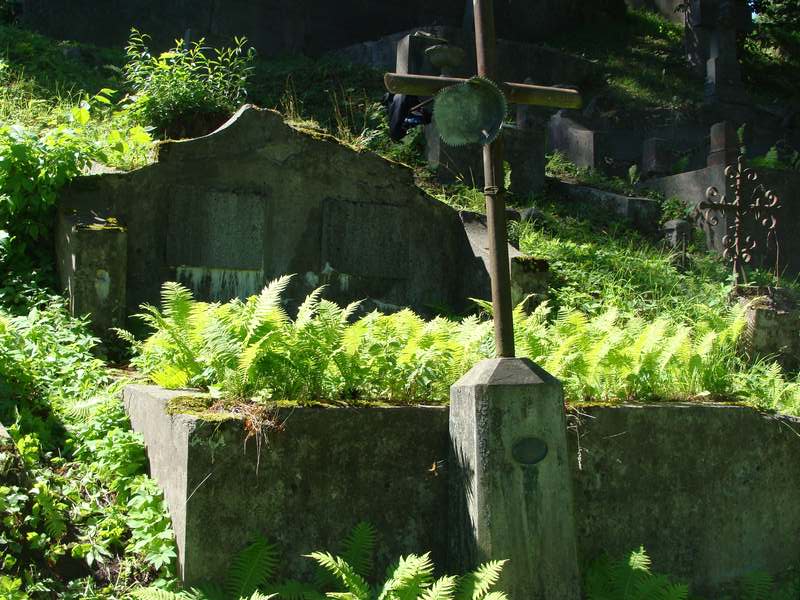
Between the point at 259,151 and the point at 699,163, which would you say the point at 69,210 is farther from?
the point at 699,163

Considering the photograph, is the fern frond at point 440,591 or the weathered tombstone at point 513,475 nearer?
the fern frond at point 440,591

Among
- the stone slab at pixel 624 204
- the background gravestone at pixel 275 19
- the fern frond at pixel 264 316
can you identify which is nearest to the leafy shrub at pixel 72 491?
the fern frond at pixel 264 316

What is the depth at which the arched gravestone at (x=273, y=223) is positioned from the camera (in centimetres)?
790

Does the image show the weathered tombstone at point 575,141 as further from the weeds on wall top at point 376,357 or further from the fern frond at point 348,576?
the fern frond at point 348,576

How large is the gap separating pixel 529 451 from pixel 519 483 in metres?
0.16

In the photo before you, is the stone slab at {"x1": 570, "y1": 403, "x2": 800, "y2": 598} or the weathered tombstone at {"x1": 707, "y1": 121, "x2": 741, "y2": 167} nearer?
the stone slab at {"x1": 570, "y1": 403, "x2": 800, "y2": 598}

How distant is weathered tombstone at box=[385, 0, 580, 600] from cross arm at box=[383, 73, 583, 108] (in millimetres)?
64

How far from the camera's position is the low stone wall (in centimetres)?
438

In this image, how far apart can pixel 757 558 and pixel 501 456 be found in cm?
221

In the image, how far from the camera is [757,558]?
567 cm

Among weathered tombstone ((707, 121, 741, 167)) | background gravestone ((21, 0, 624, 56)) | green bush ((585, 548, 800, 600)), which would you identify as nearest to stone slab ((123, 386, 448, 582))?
green bush ((585, 548, 800, 600))

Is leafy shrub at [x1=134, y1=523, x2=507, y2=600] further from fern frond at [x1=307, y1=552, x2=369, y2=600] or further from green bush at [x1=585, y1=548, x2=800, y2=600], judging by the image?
green bush at [x1=585, y1=548, x2=800, y2=600]

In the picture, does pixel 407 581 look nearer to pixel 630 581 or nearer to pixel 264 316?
pixel 630 581

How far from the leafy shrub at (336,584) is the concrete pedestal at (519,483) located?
18 centimetres
